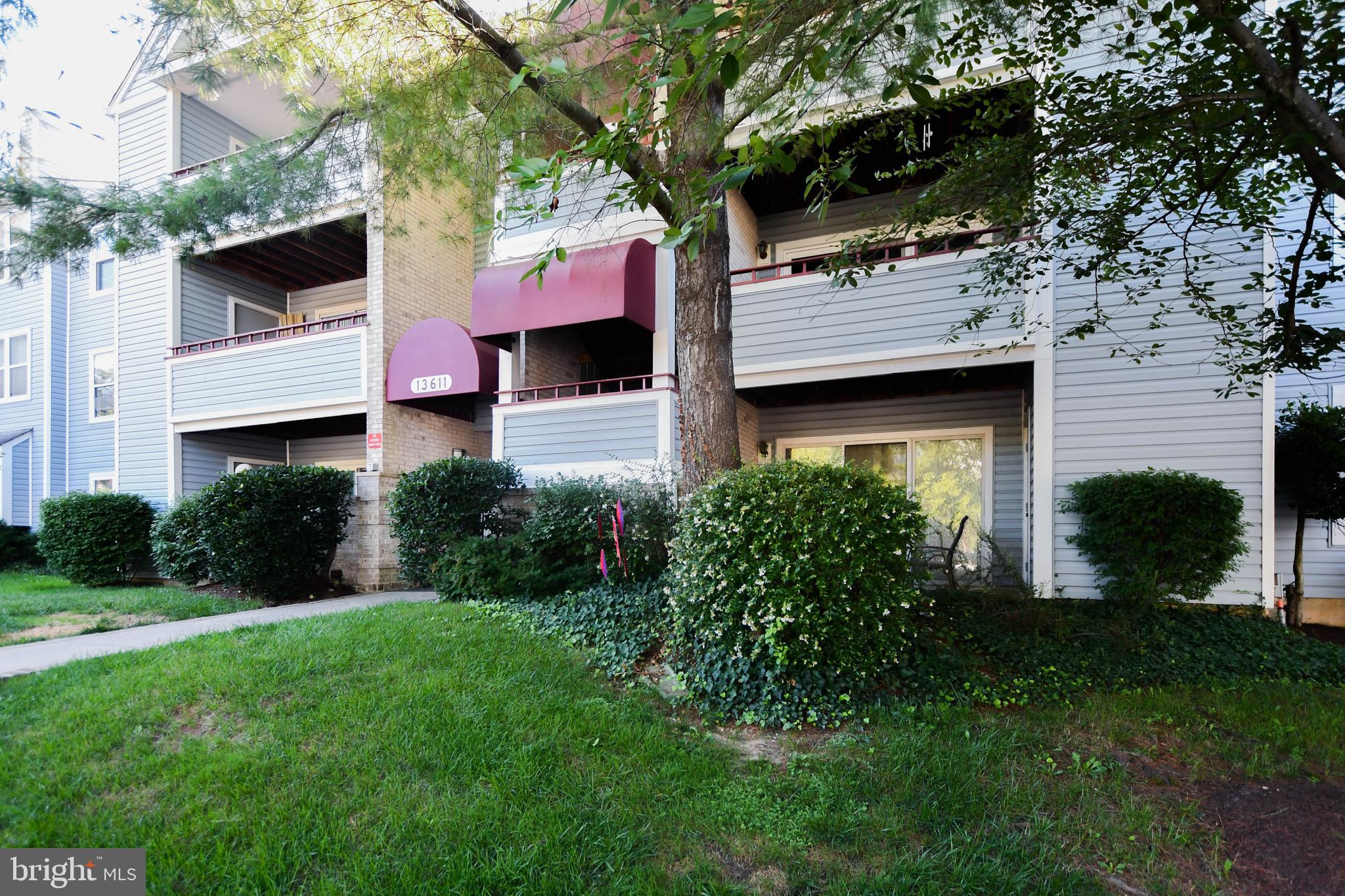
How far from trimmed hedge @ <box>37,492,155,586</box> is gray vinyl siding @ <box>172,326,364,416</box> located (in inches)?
84.5

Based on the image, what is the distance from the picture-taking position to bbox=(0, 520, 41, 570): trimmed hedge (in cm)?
1361

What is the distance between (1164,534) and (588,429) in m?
6.89

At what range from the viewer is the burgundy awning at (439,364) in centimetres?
1003

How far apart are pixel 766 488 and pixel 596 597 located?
101 inches

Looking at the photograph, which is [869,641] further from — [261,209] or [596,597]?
[261,209]

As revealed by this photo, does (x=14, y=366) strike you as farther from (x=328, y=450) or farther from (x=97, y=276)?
(x=328, y=450)

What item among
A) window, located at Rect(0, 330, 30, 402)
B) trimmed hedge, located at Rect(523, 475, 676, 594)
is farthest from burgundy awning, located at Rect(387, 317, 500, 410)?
window, located at Rect(0, 330, 30, 402)

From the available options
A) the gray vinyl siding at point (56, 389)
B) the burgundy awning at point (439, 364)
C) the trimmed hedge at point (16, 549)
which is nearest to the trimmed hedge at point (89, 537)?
the trimmed hedge at point (16, 549)

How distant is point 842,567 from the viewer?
13.7ft

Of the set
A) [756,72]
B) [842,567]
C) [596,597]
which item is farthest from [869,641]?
[756,72]

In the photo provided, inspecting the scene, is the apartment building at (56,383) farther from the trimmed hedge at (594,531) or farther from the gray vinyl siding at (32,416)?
the trimmed hedge at (594,531)

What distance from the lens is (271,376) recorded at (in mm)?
11219

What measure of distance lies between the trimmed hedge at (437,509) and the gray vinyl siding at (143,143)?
945 centimetres

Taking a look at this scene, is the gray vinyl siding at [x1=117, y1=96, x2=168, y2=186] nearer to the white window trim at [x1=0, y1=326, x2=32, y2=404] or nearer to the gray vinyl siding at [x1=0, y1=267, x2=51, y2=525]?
the gray vinyl siding at [x1=0, y1=267, x2=51, y2=525]
